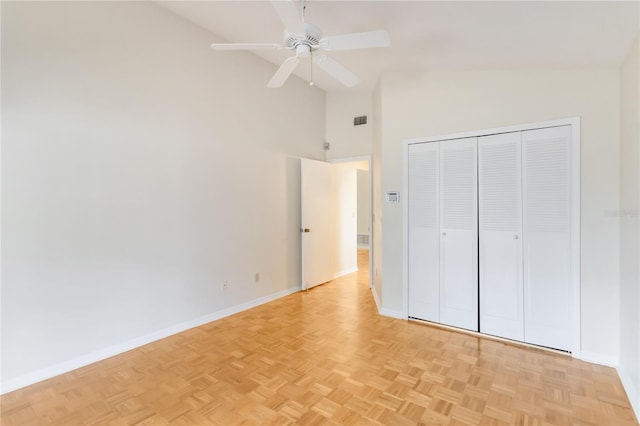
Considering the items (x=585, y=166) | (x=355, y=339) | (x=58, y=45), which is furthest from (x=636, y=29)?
(x=58, y=45)

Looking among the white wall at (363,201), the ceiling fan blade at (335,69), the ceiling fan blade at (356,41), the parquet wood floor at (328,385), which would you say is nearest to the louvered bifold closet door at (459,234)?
the parquet wood floor at (328,385)

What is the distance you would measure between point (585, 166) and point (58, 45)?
4506mm

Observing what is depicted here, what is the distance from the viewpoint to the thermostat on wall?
3.69 metres

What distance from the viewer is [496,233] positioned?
10.2 feet

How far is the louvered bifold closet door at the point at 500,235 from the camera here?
300cm

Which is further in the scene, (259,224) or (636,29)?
(259,224)

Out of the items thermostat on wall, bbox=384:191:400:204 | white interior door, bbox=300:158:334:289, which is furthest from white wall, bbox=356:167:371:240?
thermostat on wall, bbox=384:191:400:204

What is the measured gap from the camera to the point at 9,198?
224cm

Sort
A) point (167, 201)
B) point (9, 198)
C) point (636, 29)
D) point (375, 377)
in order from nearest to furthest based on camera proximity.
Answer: point (636, 29) → point (9, 198) → point (375, 377) → point (167, 201)

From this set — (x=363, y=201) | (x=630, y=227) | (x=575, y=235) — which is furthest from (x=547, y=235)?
(x=363, y=201)

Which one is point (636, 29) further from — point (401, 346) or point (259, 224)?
point (259, 224)

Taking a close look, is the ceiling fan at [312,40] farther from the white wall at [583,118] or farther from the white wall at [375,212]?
the white wall at [375,212]

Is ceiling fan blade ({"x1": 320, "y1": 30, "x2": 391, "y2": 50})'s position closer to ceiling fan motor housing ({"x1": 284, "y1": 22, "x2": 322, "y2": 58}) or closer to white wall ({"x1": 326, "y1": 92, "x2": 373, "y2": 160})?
ceiling fan motor housing ({"x1": 284, "y1": 22, "x2": 322, "y2": 58})

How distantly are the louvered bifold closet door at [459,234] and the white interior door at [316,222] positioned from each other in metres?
2.09
